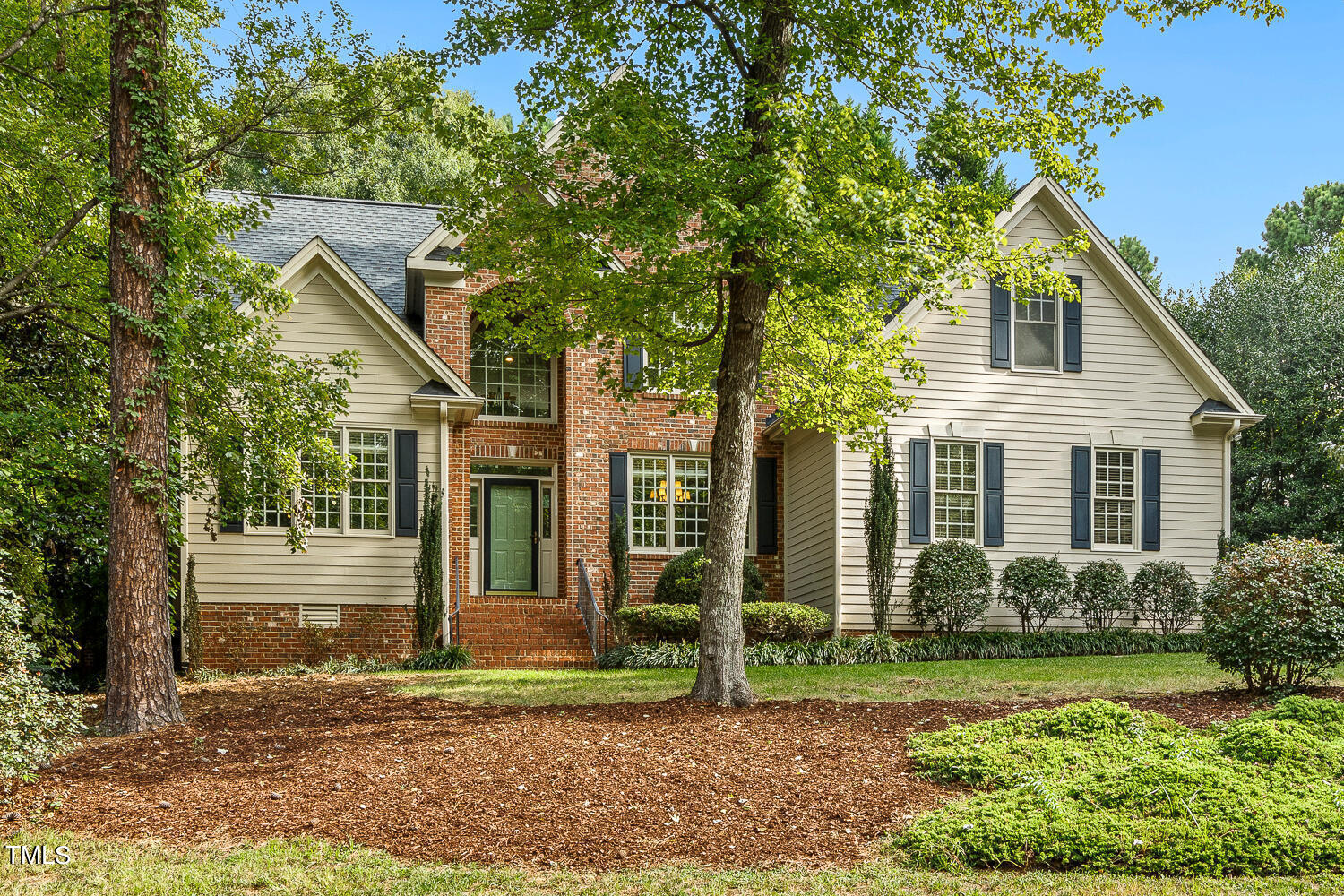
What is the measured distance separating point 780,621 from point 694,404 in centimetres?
413

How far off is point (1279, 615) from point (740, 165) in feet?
20.2

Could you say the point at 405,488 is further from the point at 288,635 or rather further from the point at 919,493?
the point at 919,493

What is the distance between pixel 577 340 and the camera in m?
12.6

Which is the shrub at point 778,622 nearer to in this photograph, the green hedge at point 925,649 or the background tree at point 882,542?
the green hedge at point 925,649

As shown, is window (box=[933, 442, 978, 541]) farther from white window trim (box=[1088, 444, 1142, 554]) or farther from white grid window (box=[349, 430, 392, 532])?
white grid window (box=[349, 430, 392, 532])

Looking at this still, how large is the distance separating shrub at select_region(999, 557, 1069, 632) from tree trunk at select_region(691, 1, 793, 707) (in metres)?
7.84

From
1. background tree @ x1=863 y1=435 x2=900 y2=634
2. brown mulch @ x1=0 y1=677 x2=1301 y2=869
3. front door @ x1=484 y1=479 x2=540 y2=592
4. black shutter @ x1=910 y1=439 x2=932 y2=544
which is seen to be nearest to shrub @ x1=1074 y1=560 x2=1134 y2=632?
black shutter @ x1=910 y1=439 x2=932 y2=544

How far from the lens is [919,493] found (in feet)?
57.9

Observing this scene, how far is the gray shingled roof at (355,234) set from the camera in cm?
1920

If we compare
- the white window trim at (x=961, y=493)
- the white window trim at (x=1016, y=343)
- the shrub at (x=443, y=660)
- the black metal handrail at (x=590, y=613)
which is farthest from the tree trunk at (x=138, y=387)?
the white window trim at (x=1016, y=343)

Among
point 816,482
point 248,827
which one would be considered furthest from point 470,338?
point 248,827

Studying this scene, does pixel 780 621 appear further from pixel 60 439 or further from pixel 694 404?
pixel 60 439

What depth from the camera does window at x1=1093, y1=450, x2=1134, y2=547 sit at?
18.4 m

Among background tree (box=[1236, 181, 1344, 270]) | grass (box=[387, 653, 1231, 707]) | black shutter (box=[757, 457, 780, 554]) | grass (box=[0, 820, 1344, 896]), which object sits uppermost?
background tree (box=[1236, 181, 1344, 270])
